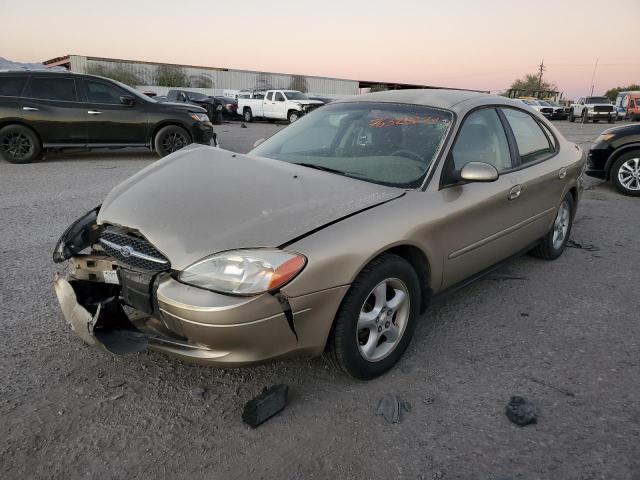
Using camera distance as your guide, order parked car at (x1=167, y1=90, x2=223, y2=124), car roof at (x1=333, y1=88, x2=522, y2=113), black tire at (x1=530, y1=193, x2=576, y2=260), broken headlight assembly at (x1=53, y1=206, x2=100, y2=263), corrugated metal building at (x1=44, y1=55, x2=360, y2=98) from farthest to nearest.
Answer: corrugated metal building at (x1=44, y1=55, x2=360, y2=98) → parked car at (x1=167, y1=90, x2=223, y2=124) → black tire at (x1=530, y1=193, x2=576, y2=260) → car roof at (x1=333, y1=88, x2=522, y2=113) → broken headlight assembly at (x1=53, y1=206, x2=100, y2=263)

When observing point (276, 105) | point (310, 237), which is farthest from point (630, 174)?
point (276, 105)

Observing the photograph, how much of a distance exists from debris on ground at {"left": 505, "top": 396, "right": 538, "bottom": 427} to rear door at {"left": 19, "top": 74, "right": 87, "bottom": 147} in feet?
30.7

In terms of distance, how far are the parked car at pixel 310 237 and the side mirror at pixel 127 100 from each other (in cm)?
699

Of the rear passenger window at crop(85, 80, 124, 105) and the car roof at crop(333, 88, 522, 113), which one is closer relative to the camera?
the car roof at crop(333, 88, 522, 113)

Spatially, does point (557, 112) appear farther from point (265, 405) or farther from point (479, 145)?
point (265, 405)

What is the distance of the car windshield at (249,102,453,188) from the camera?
3.05 m

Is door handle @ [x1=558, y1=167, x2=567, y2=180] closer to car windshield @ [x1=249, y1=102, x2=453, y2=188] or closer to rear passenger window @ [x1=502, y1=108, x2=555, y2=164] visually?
rear passenger window @ [x1=502, y1=108, x2=555, y2=164]

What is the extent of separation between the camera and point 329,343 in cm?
247

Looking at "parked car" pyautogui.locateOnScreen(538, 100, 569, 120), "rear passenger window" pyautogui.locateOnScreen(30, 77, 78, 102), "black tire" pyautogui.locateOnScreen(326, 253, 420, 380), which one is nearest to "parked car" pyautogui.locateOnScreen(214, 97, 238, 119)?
"rear passenger window" pyautogui.locateOnScreen(30, 77, 78, 102)

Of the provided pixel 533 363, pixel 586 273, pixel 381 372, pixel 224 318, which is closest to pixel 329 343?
pixel 381 372

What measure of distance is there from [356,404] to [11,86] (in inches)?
377

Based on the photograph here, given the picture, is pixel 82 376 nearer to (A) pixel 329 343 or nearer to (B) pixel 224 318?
(B) pixel 224 318

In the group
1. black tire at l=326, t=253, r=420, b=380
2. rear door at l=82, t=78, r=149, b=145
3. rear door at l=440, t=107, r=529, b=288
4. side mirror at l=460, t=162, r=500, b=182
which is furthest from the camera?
rear door at l=82, t=78, r=149, b=145

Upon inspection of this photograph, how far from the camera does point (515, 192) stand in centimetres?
354
